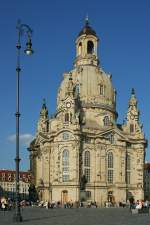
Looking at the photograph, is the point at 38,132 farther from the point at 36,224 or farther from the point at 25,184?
the point at 36,224

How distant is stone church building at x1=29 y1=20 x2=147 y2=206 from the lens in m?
96.6

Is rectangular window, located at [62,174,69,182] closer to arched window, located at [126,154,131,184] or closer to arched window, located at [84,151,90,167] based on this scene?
arched window, located at [84,151,90,167]

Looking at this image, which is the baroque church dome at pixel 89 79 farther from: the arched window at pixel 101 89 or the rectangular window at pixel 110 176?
the rectangular window at pixel 110 176

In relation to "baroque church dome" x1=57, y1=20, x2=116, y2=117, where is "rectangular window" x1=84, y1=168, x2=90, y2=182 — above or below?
below

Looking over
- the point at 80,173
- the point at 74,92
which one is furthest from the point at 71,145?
the point at 74,92

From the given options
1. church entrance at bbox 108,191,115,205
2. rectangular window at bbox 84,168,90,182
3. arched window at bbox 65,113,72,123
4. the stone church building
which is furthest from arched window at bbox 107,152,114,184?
arched window at bbox 65,113,72,123

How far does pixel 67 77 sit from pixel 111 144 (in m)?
19.0

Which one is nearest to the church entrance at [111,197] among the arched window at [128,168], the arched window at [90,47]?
the arched window at [128,168]

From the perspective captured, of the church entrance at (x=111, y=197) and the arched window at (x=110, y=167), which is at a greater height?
the arched window at (x=110, y=167)

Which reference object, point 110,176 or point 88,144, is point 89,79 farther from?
point 110,176

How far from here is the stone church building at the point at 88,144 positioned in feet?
317

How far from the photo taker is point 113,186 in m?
99.8

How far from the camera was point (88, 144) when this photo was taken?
99500 millimetres

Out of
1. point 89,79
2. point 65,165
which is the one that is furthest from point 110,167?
point 89,79
